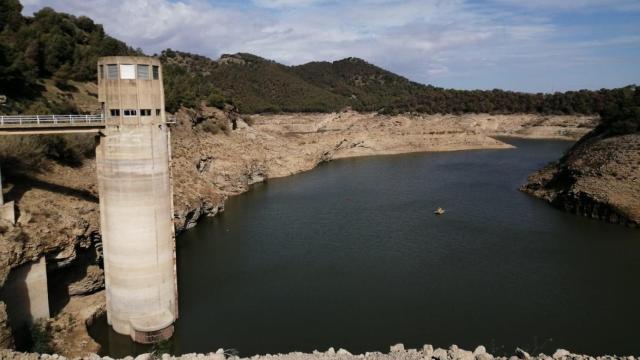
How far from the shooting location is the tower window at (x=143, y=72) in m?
22.0

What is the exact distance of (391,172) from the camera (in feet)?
238

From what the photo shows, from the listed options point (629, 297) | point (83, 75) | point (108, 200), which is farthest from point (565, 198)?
point (83, 75)

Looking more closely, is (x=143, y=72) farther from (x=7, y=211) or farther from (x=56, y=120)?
(x=7, y=211)

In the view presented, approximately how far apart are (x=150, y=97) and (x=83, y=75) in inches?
1167

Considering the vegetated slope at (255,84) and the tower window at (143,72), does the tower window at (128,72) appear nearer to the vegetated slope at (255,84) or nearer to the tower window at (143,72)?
the tower window at (143,72)

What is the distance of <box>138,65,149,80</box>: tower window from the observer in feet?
72.1

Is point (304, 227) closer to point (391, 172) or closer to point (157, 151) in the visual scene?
point (157, 151)

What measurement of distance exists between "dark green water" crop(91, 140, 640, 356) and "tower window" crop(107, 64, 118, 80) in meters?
11.5

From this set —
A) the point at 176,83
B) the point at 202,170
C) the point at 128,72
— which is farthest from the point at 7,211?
the point at 176,83

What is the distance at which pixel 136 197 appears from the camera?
73.3ft

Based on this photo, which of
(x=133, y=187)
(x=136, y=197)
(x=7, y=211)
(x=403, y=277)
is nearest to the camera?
(x=7, y=211)

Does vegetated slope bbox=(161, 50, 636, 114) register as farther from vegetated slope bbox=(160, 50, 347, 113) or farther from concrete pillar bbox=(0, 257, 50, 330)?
concrete pillar bbox=(0, 257, 50, 330)

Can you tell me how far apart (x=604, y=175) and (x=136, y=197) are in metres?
41.2

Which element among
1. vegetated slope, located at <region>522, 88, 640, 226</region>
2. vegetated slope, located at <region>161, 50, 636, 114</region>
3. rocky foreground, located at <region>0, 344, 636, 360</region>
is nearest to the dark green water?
vegetated slope, located at <region>522, 88, 640, 226</region>
